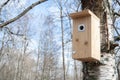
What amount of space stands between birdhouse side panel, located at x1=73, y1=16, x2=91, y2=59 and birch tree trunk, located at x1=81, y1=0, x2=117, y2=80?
20cm

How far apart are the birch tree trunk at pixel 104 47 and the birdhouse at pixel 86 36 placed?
0.10 meters

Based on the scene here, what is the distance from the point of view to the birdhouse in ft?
11.5

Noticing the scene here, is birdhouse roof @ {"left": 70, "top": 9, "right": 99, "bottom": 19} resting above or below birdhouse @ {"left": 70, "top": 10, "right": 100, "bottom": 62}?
above

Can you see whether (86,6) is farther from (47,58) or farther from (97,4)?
(47,58)

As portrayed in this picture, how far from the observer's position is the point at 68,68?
→ 33281 mm

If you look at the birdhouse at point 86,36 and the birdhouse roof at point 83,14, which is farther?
the birdhouse roof at point 83,14

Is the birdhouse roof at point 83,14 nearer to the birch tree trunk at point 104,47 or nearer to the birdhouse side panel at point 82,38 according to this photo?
the birdhouse side panel at point 82,38

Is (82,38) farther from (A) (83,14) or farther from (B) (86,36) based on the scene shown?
(A) (83,14)

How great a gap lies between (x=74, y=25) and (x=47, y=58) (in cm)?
2751

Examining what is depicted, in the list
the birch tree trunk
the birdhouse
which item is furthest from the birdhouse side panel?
the birch tree trunk

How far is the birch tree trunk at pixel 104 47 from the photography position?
11.6ft

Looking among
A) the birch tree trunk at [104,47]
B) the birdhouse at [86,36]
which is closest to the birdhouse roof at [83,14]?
the birdhouse at [86,36]

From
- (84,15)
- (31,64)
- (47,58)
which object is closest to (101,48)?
(84,15)

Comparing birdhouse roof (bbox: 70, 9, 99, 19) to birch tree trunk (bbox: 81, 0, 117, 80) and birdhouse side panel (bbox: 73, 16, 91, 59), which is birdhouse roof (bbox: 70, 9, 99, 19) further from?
birch tree trunk (bbox: 81, 0, 117, 80)
